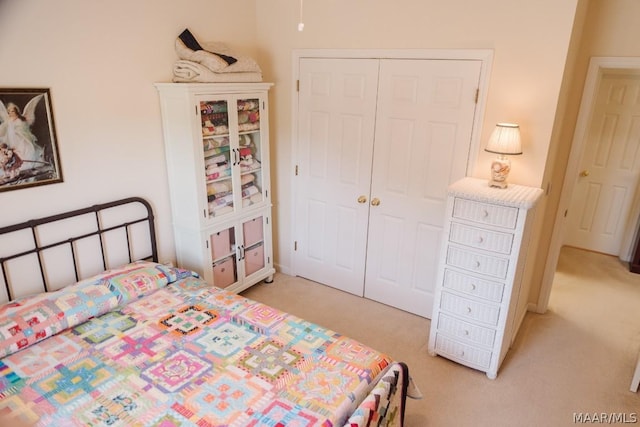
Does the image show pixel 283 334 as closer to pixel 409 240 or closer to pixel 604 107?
pixel 409 240

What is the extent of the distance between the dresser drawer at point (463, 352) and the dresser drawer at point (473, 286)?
386mm

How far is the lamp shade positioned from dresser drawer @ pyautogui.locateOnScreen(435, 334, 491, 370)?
129 centimetres

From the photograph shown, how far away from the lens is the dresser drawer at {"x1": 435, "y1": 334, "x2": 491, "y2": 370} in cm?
269

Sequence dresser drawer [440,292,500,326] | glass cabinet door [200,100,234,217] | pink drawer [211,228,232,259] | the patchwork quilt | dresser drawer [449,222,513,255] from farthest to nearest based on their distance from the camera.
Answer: pink drawer [211,228,232,259], glass cabinet door [200,100,234,217], dresser drawer [440,292,500,326], dresser drawer [449,222,513,255], the patchwork quilt

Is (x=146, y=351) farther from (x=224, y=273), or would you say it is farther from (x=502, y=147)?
(x=502, y=147)

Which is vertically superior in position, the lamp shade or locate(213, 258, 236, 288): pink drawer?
the lamp shade

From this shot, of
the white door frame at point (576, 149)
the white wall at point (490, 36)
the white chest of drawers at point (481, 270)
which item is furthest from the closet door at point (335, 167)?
the white door frame at point (576, 149)

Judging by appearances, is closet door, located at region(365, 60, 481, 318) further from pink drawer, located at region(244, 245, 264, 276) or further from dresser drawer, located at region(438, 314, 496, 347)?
pink drawer, located at region(244, 245, 264, 276)

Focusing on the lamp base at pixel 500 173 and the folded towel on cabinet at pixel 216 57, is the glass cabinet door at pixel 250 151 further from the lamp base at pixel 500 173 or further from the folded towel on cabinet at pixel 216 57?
the lamp base at pixel 500 173

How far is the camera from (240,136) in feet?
10.7

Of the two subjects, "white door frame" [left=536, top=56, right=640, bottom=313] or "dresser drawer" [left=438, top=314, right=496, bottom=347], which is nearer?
"dresser drawer" [left=438, top=314, right=496, bottom=347]

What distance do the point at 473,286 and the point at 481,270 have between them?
12cm

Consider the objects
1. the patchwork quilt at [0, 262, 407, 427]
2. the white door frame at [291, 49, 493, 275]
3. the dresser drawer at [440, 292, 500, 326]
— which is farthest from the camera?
the white door frame at [291, 49, 493, 275]

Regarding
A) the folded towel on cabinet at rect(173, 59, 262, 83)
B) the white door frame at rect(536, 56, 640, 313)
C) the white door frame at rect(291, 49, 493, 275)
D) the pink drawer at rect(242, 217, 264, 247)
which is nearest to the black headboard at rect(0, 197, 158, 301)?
the pink drawer at rect(242, 217, 264, 247)
